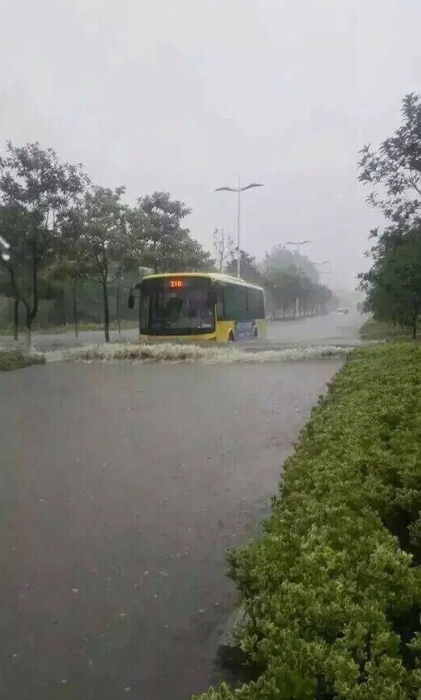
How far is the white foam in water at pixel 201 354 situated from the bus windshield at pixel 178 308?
1040mm

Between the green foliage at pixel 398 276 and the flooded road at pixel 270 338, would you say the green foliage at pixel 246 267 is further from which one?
the green foliage at pixel 398 276

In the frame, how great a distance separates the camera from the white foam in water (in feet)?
48.8

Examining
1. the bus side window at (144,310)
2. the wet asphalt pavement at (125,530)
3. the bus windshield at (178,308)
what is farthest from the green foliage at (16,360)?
the wet asphalt pavement at (125,530)

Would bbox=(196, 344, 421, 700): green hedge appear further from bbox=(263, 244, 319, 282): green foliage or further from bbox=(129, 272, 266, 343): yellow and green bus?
bbox=(263, 244, 319, 282): green foliage

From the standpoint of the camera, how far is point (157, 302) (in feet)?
55.9

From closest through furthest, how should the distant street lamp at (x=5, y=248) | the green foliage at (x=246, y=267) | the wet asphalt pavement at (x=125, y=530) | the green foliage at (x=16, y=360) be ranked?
1. the wet asphalt pavement at (x=125, y=530)
2. the green foliage at (x=16, y=360)
3. the distant street lamp at (x=5, y=248)
4. the green foliage at (x=246, y=267)

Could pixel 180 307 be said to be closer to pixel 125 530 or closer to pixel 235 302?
pixel 235 302

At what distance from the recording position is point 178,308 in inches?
674

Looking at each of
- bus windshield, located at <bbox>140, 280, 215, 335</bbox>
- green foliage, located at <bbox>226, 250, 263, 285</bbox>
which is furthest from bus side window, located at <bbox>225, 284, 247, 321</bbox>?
green foliage, located at <bbox>226, 250, 263, 285</bbox>

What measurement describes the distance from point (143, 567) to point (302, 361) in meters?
11.2

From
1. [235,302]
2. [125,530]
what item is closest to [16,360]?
[235,302]

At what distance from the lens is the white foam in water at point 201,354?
1487 cm

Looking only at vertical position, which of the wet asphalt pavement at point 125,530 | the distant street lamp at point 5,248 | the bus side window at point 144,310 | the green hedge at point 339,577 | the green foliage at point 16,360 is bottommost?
the wet asphalt pavement at point 125,530

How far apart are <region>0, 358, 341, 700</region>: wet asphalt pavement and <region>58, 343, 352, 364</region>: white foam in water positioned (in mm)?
4717
